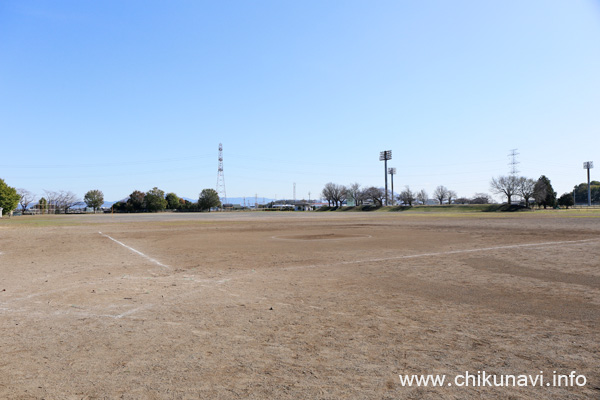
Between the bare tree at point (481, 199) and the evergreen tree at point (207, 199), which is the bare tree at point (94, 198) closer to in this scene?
the evergreen tree at point (207, 199)

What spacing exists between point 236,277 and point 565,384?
7.18 m

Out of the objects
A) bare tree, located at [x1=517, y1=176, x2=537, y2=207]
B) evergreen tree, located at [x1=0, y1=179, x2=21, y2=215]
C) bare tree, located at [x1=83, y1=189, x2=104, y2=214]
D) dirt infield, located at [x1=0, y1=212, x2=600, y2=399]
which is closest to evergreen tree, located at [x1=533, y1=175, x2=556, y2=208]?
bare tree, located at [x1=517, y1=176, x2=537, y2=207]

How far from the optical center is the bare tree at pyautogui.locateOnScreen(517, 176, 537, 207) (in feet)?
314

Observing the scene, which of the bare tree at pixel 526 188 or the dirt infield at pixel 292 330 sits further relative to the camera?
the bare tree at pixel 526 188

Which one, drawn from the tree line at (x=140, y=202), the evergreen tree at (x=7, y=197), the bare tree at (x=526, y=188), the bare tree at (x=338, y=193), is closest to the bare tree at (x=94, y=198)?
the tree line at (x=140, y=202)

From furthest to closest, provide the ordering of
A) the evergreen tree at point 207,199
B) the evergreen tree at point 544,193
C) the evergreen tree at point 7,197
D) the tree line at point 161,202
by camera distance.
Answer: the evergreen tree at point 207,199, the tree line at point 161,202, the evergreen tree at point 544,193, the evergreen tree at point 7,197

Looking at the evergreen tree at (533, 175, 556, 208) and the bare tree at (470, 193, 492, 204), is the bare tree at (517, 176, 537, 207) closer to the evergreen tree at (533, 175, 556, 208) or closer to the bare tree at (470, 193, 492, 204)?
the evergreen tree at (533, 175, 556, 208)

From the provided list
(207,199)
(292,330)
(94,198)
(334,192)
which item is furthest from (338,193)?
(292,330)

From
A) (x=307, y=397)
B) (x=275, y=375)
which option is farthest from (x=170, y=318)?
(x=307, y=397)

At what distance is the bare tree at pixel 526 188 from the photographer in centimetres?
9581

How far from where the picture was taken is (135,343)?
15.3ft

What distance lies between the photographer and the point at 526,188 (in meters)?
96.9

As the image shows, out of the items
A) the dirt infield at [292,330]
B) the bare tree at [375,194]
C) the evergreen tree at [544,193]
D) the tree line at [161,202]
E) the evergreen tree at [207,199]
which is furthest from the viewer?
the bare tree at [375,194]

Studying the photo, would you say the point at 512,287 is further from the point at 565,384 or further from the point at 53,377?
the point at 53,377
